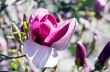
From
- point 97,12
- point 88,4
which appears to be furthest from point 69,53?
point 97,12

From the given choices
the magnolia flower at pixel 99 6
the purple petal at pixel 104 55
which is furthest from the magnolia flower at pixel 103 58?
the magnolia flower at pixel 99 6

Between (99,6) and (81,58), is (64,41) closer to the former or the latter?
(81,58)

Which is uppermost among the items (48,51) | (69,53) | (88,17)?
(48,51)

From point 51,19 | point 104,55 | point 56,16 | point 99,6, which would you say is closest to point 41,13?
point 51,19

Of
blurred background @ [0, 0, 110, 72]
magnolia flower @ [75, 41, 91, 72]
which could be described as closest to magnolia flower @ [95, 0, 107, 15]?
blurred background @ [0, 0, 110, 72]

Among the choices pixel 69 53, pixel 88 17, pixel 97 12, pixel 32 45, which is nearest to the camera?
pixel 32 45

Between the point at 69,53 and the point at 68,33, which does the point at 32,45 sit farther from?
the point at 69,53
